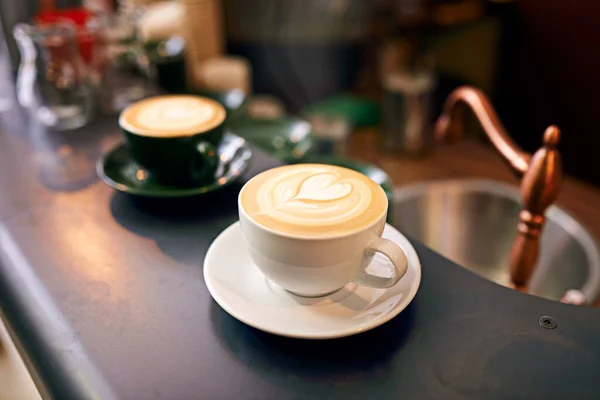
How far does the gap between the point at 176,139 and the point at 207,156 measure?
0.04 metres

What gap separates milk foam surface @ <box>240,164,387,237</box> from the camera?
1.50 ft

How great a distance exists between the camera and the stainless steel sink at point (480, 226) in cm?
109

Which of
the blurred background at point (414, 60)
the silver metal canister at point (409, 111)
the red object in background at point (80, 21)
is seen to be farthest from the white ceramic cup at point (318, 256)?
the silver metal canister at point (409, 111)

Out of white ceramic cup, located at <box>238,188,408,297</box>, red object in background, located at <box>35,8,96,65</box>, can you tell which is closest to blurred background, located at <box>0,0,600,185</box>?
red object in background, located at <box>35,8,96,65</box>

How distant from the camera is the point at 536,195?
0.67 m

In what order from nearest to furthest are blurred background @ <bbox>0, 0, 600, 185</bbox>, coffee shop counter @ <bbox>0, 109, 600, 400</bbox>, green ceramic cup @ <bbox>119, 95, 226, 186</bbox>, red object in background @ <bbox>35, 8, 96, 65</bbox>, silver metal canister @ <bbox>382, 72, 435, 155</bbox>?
coffee shop counter @ <bbox>0, 109, 600, 400</bbox> < green ceramic cup @ <bbox>119, 95, 226, 186</bbox> < red object in background @ <bbox>35, 8, 96, 65</bbox> < blurred background @ <bbox>0, 0, 600, 185</bbox> < silver metal canister @ <bbox>382, 72, 435, 155</bbox>

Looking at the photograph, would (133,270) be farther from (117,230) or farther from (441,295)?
(441,295)

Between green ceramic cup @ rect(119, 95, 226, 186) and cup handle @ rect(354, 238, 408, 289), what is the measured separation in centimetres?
26

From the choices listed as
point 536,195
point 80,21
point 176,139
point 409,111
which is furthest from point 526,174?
point 409,111

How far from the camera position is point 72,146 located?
33.3 inches

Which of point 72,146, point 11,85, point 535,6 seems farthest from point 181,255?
point 535,6

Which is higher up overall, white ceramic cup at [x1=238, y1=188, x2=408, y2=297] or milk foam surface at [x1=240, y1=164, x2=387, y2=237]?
milk foam surface at [x1=240, y1=164, x2=387, y2=237]

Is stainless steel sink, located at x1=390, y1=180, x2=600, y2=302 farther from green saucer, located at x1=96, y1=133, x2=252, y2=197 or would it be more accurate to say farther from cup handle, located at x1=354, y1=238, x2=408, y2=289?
cup handle, located at x1=354, y1=238, x2=408, y2=289

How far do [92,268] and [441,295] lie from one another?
35 cm
